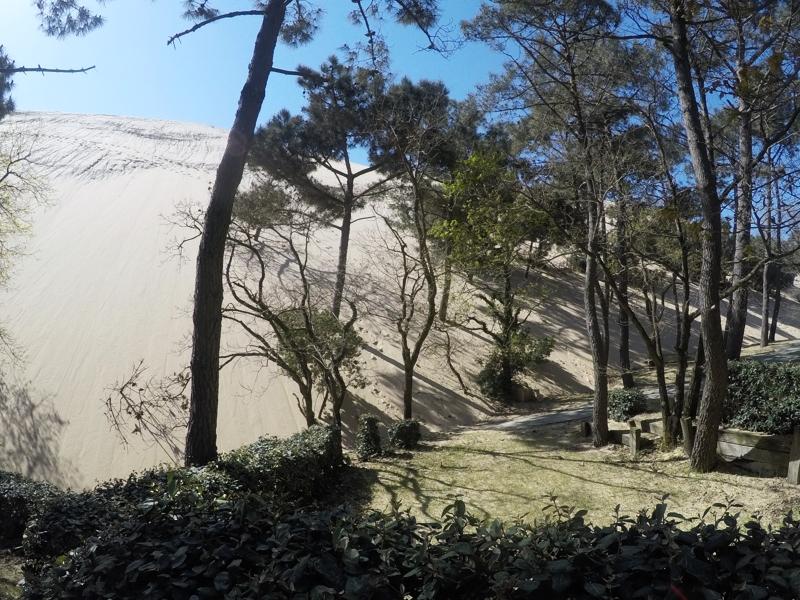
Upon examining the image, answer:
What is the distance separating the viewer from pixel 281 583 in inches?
85.4

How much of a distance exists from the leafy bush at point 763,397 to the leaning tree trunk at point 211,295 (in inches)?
255

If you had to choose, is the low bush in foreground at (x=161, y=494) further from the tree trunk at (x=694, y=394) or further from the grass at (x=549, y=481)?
the tree trunk at (x=694, y=394)

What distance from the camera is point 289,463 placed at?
8.15 m

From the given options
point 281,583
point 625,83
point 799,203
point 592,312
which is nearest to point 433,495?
point 592,312

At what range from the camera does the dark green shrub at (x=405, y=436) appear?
11.1m

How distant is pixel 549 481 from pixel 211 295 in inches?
196

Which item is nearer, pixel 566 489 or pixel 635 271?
pixel 566 489

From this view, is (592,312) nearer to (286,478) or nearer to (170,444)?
(286,478)

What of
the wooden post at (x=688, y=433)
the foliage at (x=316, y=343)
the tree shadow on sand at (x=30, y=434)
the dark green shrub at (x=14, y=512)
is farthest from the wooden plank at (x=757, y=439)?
the tree shadow on sand at (x=30, y=434)

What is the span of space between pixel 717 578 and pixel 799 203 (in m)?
6.11

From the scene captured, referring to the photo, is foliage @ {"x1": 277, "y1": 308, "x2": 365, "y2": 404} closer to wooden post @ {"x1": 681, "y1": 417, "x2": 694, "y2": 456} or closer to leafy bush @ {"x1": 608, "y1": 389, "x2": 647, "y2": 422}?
leafy bush @ {"x1": 608, "y1": 389, "x2": 647, "y2": 422}

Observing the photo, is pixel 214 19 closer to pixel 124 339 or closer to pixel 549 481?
pixel 549 481

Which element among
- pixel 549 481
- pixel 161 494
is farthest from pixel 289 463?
pixel 161 494

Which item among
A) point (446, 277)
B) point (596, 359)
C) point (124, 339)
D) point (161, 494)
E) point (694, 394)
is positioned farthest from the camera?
point (124, 339)
